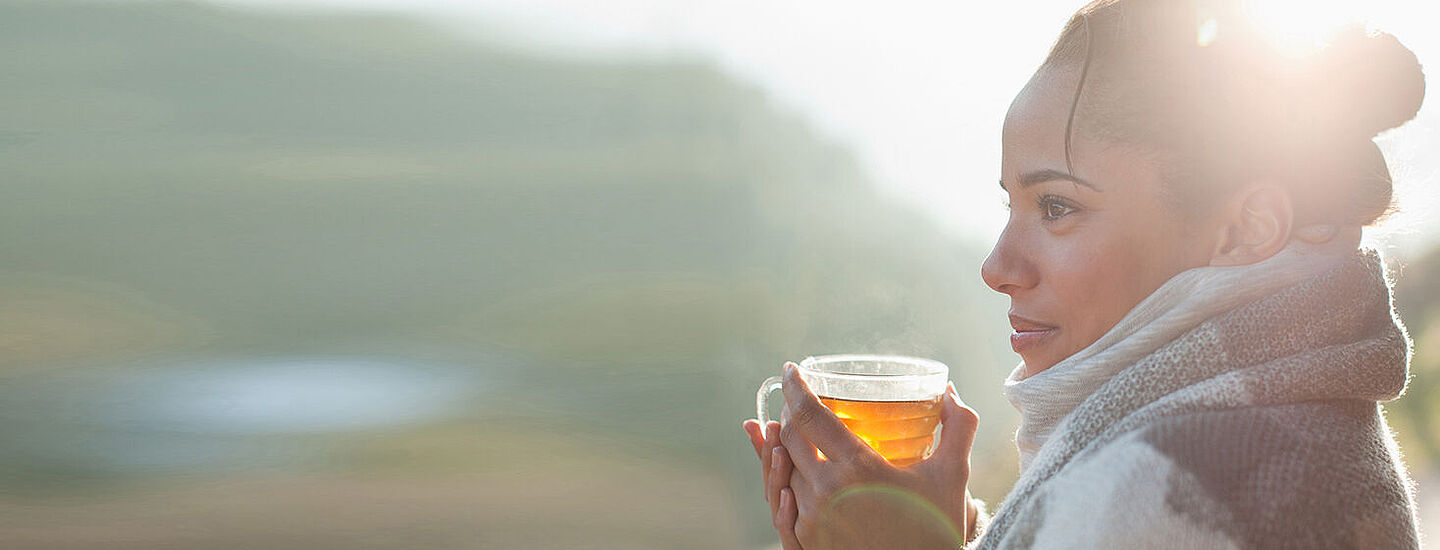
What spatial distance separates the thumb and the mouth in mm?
80

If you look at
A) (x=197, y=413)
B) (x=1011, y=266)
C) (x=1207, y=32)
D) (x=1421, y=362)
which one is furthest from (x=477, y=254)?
(x=1421, y=362)

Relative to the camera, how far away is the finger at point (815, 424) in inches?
27.2

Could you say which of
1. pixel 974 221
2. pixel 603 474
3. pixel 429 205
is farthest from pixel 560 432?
pixel 974 221

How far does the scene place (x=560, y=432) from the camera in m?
1.52

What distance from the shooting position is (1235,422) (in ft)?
1.67

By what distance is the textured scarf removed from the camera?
1.60 feet

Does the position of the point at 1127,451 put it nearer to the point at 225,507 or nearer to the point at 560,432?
the point at 560,432

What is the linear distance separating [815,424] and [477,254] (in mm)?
873

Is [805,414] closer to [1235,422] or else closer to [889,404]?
[889,404]

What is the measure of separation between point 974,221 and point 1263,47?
40.9 inches

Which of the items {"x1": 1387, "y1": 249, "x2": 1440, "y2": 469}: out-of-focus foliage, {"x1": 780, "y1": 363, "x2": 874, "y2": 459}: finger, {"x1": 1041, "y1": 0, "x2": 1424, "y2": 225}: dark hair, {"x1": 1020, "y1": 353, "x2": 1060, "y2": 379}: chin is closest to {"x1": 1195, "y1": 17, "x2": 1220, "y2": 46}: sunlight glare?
{"x1": 1041, "y1": 0, "x2": 1424, "y2": 225}: dark hair

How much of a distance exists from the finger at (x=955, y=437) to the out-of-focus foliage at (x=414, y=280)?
0.85 meters

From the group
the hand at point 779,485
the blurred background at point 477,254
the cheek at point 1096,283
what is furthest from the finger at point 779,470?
the blurred background at point 477,254

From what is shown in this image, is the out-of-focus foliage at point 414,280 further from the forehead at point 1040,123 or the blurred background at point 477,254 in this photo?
the forehead at point 1040,123
